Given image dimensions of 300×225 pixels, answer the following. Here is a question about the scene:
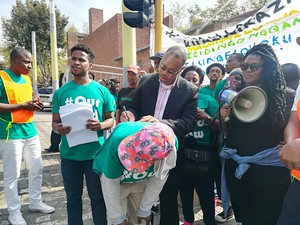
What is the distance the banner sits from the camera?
357 cm

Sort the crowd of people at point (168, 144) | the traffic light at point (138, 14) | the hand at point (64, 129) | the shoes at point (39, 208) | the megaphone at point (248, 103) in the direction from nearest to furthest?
1. the crowd of people at point (168, 144)
2. the megaphone at point (248, 103)
3. the hand at point (64, 129)
4. the shoes at point (39, 208)
5. the traffic light at point (138, 14)

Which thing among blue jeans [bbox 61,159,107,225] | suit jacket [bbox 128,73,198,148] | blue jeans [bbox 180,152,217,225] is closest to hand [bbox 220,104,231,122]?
suit jacket [bbox 128,73,198,148]

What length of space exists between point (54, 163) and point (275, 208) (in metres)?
4.50

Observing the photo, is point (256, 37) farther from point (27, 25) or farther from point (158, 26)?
point (27, 25)

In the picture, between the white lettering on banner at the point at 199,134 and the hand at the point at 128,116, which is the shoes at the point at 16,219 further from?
the white lettering on banner at the point at 199,134

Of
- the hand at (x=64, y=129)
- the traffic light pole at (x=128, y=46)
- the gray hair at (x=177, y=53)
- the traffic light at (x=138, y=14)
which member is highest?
the traffic light at (x=138, y=14)

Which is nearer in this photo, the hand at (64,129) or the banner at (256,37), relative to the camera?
the hand at (64,129)

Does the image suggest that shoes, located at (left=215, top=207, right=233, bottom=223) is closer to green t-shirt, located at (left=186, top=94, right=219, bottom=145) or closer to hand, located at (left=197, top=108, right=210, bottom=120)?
green t-shirt, located at (left=186, top=94, right=219, bottom=145)

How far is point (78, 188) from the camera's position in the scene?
8.14ft

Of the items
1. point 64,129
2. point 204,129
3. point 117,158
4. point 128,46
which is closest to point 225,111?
point 204,129

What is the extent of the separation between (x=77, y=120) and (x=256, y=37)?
9.41 ft

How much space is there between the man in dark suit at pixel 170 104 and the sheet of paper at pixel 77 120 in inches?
13.9

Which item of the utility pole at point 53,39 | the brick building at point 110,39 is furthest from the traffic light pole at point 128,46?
the brick building at point 110,39

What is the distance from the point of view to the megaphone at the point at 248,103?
6.43ft
